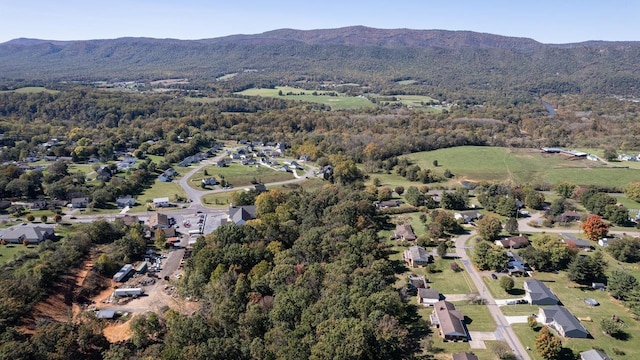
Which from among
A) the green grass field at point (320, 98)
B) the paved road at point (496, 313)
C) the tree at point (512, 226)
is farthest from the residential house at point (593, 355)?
Answer: the green grass field at point (320, 98)

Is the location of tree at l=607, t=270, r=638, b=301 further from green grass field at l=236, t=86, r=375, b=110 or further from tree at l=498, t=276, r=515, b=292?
green grass field at l=236, t=86, r=375, b=110

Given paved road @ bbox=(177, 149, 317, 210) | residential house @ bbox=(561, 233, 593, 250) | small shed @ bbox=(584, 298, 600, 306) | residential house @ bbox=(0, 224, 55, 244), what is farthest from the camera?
paved road @ bbox=(177, 149, 317, 210)

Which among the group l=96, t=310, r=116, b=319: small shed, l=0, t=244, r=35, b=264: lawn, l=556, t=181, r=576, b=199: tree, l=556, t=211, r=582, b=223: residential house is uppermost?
l=556, t=181, r=576, b=199: tree

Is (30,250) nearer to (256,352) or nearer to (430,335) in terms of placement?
(256,352)

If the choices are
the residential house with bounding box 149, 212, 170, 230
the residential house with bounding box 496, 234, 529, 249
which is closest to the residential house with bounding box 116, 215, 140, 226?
the residential house with bounding box 149, 212, 170, 230

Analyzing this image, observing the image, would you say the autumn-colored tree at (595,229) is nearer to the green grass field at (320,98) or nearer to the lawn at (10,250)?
the lawn at (10,250)

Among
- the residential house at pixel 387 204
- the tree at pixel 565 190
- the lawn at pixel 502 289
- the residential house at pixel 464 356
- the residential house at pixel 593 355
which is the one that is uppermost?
the tree at pixel 565 190

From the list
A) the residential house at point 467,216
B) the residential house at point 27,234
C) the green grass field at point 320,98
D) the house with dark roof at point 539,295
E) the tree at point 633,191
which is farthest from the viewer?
the green grass field at point 320,98
